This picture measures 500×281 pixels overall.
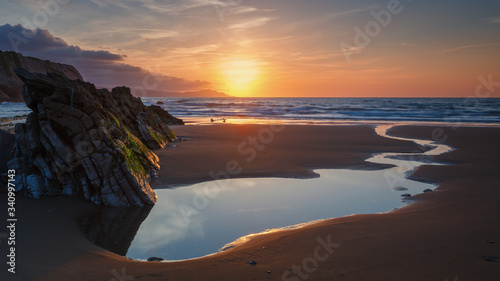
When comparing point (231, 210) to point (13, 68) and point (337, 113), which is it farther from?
point (13, 68)

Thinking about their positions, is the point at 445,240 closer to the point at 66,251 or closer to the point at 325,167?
the point at 66,251

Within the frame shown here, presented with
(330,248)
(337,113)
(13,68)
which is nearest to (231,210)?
(330,248)

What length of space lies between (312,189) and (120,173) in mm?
6478

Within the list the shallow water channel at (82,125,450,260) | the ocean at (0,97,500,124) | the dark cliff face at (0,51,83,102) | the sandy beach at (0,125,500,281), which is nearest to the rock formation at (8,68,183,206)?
the sandy beach at (0,125,500,281)

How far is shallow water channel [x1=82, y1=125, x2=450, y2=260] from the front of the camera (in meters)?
6.68

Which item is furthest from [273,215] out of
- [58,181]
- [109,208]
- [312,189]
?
[58,181]

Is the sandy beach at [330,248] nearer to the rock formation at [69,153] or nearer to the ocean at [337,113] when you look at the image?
the rock formation at [69,153]

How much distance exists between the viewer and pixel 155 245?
6.55 metres

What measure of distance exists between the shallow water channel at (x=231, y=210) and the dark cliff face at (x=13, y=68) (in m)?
107

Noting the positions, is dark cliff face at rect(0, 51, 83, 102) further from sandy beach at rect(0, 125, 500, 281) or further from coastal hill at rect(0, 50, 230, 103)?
sandy beach at rect(0, 125, 500, 281)

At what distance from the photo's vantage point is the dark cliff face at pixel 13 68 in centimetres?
10656

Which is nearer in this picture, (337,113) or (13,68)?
(337,113)

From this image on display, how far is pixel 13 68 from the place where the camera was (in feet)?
346

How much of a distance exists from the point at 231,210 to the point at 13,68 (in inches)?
Result: 5174
